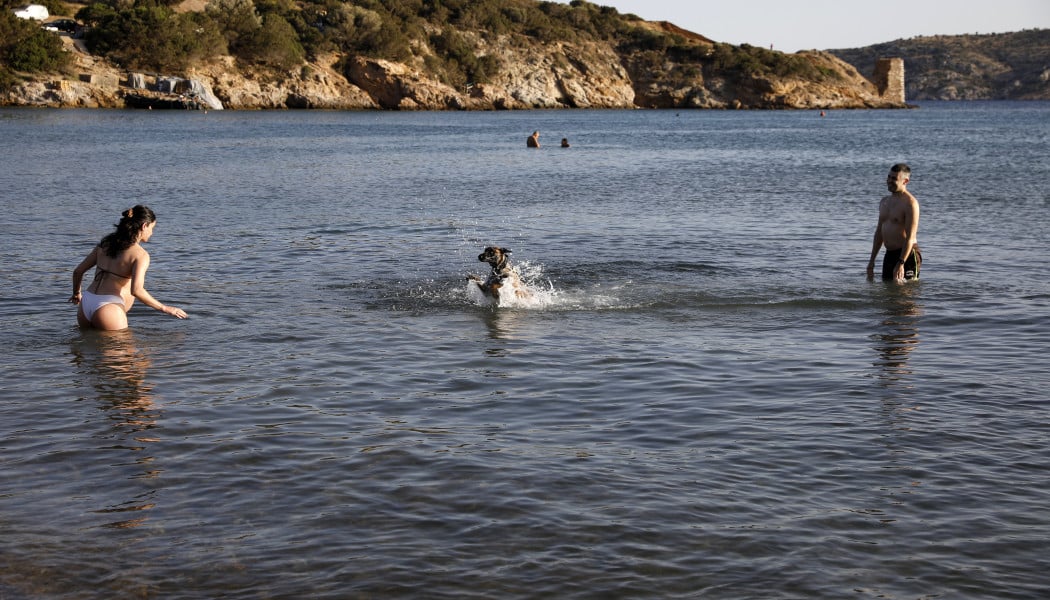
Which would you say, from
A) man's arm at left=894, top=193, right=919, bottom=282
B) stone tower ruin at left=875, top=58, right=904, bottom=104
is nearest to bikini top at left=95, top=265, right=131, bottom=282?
man's arm at left=894, top=193, right=919, bottom=282

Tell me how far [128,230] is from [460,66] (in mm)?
126456

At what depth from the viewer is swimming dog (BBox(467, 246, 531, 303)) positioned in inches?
519

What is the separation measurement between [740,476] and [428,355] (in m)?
4.69

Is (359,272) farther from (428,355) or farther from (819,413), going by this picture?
(819,413)

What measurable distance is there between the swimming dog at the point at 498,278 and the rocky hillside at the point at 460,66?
85.7 m

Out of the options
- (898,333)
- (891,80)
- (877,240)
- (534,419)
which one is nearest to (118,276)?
(534,419)

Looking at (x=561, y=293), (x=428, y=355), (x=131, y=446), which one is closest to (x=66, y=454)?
(x=131, y=446)

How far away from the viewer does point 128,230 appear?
1106cm

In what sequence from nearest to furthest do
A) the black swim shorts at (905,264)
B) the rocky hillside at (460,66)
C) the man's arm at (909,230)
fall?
the man's arm at (909,230)
the black swim shorts at (905,264)
the rocky hillside at (460,66)

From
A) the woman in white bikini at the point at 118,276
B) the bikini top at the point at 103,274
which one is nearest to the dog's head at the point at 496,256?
the woman in white bikini at the point at 118,276

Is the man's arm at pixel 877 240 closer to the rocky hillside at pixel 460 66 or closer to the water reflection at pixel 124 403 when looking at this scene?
the water reflection at pixel 124 403

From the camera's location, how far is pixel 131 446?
8.12 m

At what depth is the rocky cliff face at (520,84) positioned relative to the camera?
95.6 meters

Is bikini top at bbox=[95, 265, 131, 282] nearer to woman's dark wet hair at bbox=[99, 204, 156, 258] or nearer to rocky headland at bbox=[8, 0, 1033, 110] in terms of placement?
woman's dark wet hair at bbox=[99, 204, 156, 258]
